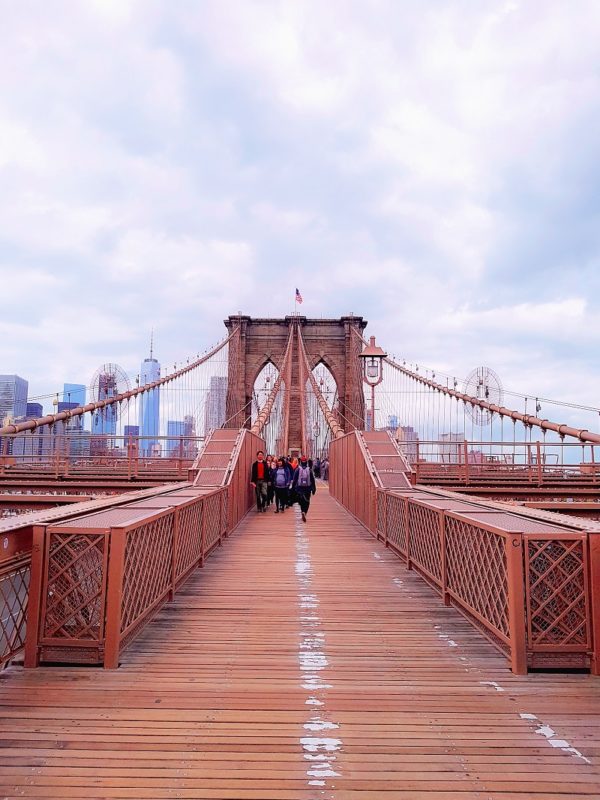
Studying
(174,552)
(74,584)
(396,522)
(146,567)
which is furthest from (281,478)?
(74,584)

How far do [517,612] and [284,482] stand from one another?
9.47 meters

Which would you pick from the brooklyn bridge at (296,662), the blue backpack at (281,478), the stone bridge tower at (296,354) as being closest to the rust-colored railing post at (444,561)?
the brooklyn bridge at (296,662)

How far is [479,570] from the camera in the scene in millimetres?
4781

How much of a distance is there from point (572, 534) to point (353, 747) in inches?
89.5

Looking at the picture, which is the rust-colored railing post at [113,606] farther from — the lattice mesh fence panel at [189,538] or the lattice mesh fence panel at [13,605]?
the lattice mesh fence panel at [189,538]

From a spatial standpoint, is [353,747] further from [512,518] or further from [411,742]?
[512,518]

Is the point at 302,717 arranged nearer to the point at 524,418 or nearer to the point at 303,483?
the point at 303,483

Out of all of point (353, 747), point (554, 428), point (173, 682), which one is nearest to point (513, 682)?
point (353, 747)

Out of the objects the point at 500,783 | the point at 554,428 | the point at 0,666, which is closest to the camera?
the point at 500,783

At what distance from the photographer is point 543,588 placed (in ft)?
13.4

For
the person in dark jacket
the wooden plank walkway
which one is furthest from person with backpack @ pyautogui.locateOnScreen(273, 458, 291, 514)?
the wooden plank walkway

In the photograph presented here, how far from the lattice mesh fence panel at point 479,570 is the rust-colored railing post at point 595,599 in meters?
0.59

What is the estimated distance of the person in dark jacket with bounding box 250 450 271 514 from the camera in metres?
13.3

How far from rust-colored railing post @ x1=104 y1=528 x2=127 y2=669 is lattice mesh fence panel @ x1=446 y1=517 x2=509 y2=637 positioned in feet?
9.60
